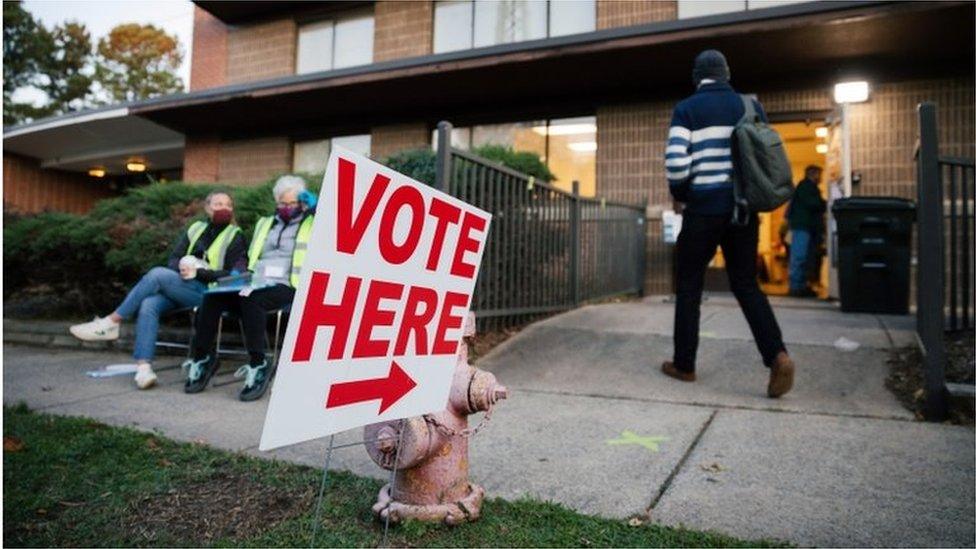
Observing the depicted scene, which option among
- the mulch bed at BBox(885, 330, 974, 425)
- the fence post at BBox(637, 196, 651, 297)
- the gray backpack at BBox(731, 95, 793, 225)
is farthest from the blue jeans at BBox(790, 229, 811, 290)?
the gray backpack at BBox(731, 95, 793, 225)

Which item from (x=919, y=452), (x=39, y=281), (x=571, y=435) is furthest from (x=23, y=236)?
(x=919, y=452)

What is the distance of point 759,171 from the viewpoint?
3.94 metres

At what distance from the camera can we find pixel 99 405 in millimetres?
4141

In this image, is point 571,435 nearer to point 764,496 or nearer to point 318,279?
point 764,496

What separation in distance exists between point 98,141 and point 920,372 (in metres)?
17.1

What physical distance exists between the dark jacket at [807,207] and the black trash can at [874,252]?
2.26m

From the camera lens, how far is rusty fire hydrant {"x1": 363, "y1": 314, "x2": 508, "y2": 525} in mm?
2166

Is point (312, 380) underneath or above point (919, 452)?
above

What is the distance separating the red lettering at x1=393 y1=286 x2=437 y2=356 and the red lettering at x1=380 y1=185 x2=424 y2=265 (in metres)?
0.13

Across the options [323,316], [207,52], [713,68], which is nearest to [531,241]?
[713,68]

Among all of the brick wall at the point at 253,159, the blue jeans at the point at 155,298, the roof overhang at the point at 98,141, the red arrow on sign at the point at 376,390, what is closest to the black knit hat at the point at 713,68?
the red arrow on sign at the point at 376,390

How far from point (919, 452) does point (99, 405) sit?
4.71 meters

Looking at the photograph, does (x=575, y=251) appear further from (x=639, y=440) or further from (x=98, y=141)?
(x=98, y=141)

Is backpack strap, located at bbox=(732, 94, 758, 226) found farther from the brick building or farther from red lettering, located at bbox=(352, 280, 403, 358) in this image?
the brick building
